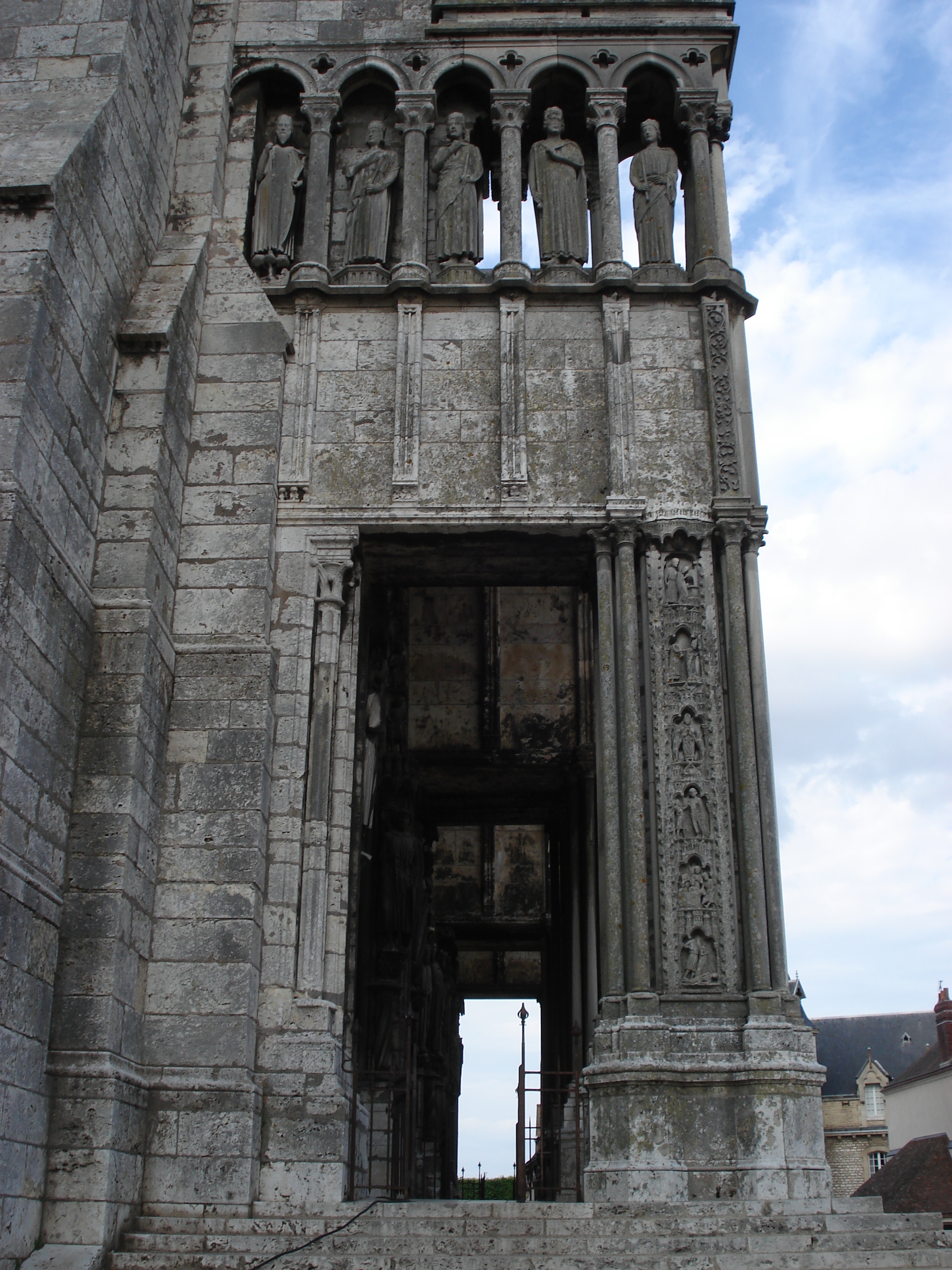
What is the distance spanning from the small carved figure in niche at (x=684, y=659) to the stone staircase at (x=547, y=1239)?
3.42 meters

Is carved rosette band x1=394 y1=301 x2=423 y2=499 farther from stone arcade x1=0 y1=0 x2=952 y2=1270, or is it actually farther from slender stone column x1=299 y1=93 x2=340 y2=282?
slender stone column x1=299 y1=93 x2=340 y2=282

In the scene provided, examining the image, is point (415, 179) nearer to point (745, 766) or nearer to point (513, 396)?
point (513, 396)

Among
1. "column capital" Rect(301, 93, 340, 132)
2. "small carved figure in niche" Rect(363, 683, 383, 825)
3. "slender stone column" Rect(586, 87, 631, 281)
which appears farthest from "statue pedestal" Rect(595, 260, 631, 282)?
"small carved figure in niche" Rect(363, 683, 383, 825)

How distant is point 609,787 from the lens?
8.57 meters

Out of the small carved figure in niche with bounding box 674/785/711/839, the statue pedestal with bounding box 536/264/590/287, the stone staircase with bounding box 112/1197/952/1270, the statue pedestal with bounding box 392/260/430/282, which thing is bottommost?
the stone staircase with bounding box 112/1197/952/1270

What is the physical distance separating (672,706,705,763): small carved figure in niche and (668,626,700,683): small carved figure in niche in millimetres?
262

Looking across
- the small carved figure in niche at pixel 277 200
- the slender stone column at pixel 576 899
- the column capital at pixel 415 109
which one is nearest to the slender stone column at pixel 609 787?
the small carved figure in niche at pixel 277 200

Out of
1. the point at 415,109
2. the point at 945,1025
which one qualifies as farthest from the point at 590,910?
the point at 945,1025

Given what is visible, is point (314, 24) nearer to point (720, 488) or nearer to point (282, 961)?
point (720, 488)

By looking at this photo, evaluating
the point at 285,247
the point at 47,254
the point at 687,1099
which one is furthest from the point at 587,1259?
the point at 285,247

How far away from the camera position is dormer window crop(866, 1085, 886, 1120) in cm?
3631

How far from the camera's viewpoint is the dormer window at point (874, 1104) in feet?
119

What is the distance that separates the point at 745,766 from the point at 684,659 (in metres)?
0.89

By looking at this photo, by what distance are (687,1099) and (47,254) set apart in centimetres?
644
